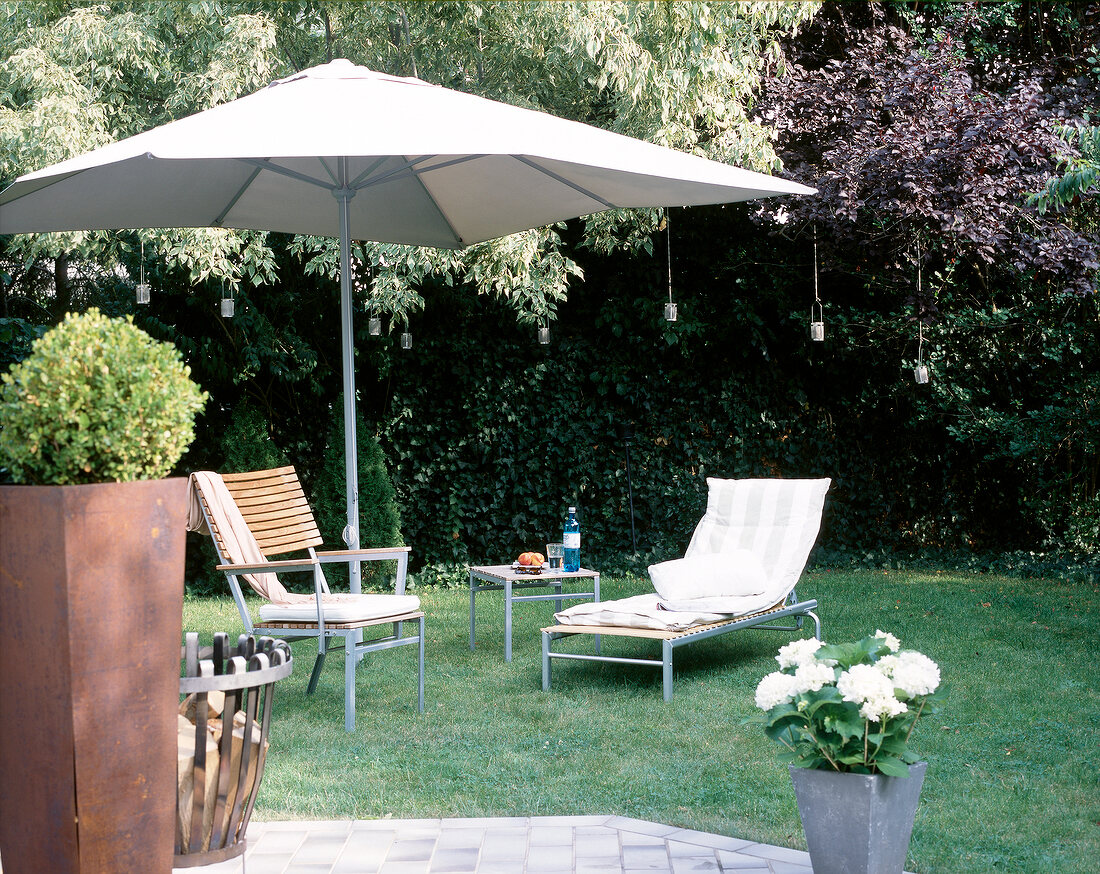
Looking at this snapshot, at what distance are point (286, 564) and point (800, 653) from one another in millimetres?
2296

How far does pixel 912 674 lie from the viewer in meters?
2.47

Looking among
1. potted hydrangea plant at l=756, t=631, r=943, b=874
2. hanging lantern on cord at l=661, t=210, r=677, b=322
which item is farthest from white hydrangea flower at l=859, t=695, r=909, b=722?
hanging lantern on cord at l=661, t=210, r=677, b=322

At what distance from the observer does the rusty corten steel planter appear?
1.89m

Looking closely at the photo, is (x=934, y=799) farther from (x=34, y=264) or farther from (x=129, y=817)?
(x=34, y=264)

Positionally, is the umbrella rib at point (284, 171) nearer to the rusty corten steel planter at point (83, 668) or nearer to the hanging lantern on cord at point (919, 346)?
the rusty corten steel planter at point (83, 668)

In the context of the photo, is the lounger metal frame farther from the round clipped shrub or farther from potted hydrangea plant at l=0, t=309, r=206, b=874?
the round clipped shrub

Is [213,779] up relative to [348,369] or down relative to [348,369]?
down

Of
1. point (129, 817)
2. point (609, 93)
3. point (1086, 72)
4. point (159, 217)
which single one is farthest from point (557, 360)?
point (129, 817)

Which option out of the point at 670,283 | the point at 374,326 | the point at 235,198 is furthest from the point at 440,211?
the point at 670,283

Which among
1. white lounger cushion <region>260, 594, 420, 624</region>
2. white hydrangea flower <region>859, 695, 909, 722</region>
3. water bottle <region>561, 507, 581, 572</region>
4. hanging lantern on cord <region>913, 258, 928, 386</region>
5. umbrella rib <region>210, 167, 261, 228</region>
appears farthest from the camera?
hanging lantern on cord <region>913, 258, 928, 386</region>

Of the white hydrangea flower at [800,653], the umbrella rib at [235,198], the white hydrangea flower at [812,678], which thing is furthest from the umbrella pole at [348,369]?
the white hydrangea flower at [812,678]

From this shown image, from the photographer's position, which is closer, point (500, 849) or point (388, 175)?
point (500, 849)

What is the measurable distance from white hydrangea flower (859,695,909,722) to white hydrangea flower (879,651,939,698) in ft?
0.21

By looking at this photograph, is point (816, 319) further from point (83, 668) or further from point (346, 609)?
point (83, 668)
